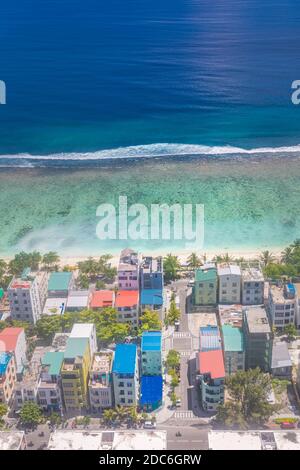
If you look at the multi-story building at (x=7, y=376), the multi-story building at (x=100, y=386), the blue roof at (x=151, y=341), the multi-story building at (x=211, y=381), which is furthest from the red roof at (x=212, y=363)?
the multi-story building at (x=7, y=376)

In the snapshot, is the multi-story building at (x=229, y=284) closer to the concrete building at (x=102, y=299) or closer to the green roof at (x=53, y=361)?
the concrete building at (x=102, y=299)

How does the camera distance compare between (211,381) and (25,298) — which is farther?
(25,298)

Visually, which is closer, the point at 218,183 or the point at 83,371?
the point at 83,371

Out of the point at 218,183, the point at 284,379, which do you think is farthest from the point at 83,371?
the point at 218,183

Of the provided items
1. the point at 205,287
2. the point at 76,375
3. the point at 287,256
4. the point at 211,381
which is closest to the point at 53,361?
the point at 76,375

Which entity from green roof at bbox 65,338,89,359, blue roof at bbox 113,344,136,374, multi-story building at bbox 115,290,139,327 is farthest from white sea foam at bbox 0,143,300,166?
blue roof at bbox 113,344,136,374

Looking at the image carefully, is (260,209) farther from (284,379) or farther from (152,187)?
(284,379)

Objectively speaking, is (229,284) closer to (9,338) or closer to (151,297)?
(151,297)
